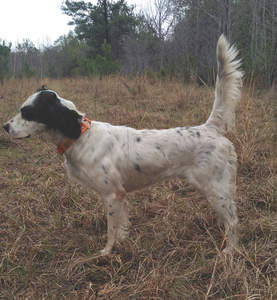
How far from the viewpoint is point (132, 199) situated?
137 inches

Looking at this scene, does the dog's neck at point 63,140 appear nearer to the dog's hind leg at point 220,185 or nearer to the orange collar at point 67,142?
the orange collar at point 67,142

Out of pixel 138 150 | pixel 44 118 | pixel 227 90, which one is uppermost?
pixel 227 90

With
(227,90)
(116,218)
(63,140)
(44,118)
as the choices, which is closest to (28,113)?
(44,118)

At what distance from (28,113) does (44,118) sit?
138 millimetres

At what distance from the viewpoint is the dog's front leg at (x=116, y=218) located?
2.56m

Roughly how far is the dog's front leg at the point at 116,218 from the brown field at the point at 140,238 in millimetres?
104

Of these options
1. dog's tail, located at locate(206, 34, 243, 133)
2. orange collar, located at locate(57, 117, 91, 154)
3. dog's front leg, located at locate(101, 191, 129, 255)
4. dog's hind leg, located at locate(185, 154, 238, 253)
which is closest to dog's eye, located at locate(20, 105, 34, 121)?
orange collar, located at locate(57, 117, 91, 154)

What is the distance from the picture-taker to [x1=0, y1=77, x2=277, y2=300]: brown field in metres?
2.00

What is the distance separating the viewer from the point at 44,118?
2.52 metres

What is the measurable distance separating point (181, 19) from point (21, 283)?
19794mm

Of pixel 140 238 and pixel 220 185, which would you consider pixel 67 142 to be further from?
pixel 220 185

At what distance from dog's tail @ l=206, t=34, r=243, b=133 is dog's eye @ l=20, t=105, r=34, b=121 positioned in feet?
5.05

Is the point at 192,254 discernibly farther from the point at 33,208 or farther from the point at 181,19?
the point at 181,19

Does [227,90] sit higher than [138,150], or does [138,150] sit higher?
[227,90]
